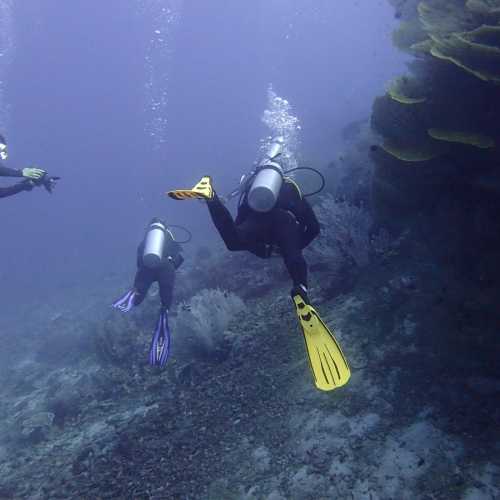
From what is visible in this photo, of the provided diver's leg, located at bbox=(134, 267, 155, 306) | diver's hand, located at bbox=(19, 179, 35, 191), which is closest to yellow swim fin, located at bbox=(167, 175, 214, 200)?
diver's hand, located at bbox=(19, 179, 35, 191)

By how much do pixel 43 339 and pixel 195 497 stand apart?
13.3 metres

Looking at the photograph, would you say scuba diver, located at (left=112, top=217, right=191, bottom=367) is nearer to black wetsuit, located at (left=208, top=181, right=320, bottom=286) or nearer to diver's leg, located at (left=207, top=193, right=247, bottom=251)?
black wetsuit, located at (left=208, top=181, right=320, bottom=286)

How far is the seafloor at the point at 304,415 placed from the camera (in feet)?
9.87

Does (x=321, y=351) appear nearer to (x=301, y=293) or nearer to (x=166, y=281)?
(x=301, y=293)

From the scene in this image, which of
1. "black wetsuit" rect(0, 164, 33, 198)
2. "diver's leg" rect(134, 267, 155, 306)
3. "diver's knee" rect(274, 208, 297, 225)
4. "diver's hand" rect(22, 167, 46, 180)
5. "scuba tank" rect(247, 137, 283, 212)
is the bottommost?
"diver's leg" rect(134, 267, 155, 306)

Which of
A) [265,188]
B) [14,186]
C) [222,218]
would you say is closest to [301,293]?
[222,218]

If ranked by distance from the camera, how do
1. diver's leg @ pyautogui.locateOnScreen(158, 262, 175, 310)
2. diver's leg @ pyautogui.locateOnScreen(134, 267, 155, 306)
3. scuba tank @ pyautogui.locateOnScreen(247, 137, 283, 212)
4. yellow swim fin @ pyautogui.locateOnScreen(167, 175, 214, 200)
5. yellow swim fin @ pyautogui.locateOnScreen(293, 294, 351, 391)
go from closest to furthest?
yellow swim fin @ pyautogui.locateOnScreen(293, 294, 351, 391) < yellow swim fin @ pyautogui.locateOnScreen(167, 175, 214, 200) < scuba tank @ pyautogui.locateOnScreen(247, 137, 283, 212) < diver's leg @ pyautogui.locateOnScreen(158, 262, 175, 310) < diver's leg @ pyautogui.locateOnScreen(134, 267, 155, 306)

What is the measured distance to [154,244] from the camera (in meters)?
7.50

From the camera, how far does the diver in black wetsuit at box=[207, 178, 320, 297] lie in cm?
406

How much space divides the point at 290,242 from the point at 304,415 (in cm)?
178

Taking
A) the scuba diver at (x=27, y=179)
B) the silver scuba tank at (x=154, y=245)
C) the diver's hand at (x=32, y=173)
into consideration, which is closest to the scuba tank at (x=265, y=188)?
the silver scuba tank at (x=154, y=245)

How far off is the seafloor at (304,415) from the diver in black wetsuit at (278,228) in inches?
45.5

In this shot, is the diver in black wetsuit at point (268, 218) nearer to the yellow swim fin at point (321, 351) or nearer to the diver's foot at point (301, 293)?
the diver's foot at point (301, 293)

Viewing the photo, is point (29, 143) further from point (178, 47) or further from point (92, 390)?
point (92, 390)
